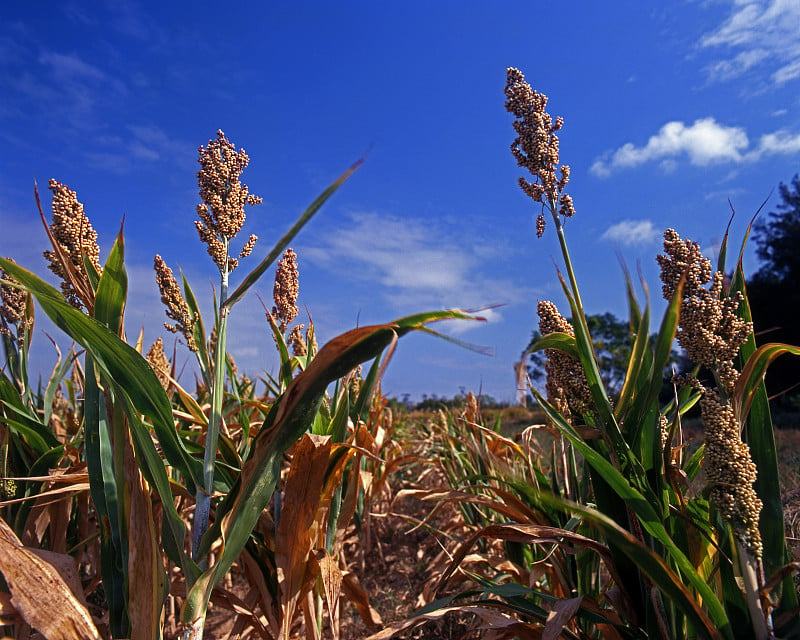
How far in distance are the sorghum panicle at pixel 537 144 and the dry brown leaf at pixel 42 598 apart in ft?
4.69

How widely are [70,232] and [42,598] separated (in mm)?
882

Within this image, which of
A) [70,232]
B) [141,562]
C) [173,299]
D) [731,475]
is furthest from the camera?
[173,299]

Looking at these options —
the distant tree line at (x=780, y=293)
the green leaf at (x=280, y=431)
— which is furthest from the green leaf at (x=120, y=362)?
the distant tree line at (x=780, y=293)

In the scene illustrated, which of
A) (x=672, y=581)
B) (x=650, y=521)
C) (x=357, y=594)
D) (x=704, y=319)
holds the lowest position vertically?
(x=357, y=594)

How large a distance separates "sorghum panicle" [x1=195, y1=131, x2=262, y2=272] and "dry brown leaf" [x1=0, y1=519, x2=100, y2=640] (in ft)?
2.60

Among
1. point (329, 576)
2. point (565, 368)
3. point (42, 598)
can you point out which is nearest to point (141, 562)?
point (42, 598)

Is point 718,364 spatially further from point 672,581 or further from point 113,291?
point 113,291

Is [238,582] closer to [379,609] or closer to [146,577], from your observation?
[379,609]

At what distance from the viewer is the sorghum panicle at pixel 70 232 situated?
4.59ft

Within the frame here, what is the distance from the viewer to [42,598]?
1109 mm

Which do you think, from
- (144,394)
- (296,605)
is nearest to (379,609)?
(296,605)

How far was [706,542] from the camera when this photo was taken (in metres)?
1.25

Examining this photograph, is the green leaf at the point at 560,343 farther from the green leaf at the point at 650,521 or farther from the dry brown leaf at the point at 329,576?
the dry brown leaf at the point at 329,576

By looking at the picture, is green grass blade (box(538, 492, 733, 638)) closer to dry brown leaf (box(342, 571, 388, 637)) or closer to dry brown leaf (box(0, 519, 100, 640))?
dry brown leaf (box(0, 519, 100, 640))
